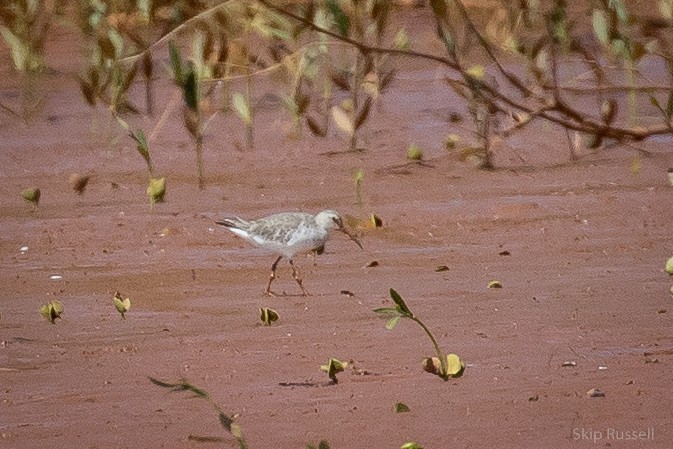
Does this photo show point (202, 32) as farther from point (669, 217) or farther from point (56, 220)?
point (669, 217)

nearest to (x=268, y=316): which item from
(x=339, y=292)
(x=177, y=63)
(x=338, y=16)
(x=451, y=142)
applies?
(x=339, y=292)

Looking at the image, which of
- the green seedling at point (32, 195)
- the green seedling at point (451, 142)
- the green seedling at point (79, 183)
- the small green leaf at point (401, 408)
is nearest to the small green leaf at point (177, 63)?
the green seedling at point (32, 195)

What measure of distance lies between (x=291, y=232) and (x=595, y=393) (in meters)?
2.81

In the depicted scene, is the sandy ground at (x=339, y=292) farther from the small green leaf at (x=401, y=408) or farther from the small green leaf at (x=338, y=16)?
the small green leaf at (x=338, y=16)

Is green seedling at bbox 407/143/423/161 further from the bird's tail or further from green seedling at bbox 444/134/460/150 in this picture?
the bird's tail

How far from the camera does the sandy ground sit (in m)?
5.31

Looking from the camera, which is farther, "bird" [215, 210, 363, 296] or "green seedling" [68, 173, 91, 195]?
"green seedling" [68, 173, 91, 195]

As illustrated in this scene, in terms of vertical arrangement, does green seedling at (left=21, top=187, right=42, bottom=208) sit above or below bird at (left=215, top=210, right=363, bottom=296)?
below

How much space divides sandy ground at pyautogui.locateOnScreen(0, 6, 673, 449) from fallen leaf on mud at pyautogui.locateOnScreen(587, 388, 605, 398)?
28 mm

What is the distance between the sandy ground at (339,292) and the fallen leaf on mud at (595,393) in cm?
3

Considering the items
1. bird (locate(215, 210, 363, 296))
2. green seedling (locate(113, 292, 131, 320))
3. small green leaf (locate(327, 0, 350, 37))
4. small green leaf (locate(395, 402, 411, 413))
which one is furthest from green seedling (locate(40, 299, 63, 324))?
small green leaf (locate(395, 402, 411, 413))

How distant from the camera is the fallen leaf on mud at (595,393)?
17.6ft

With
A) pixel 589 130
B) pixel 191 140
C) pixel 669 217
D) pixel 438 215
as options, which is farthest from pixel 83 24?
pixel 589 130

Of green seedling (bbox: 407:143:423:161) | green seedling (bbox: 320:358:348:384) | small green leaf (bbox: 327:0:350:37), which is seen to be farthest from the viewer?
green seedling (bbox: 407:143:423:161)
